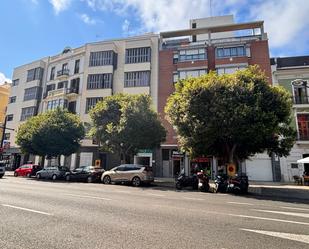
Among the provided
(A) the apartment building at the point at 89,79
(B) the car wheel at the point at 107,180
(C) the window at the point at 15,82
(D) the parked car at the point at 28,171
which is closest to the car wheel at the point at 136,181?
(B) the car wheel at the point at 107,180

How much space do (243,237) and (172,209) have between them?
349 cm


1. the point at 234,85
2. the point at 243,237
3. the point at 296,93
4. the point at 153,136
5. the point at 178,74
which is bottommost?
the point at 243,237

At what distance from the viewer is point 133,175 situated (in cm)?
1938

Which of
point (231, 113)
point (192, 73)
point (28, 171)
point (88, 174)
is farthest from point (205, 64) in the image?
point (28, 171)

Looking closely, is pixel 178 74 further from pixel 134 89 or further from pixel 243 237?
pixel 243 237

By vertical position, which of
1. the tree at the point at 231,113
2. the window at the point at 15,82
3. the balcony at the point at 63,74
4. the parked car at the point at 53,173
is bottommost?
the parked car at the point at 53,173

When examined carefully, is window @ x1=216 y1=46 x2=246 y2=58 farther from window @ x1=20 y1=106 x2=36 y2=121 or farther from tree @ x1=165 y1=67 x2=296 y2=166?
window @ x1=20 y1=106 x2=36 y2=121

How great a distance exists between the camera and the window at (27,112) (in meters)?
41.8

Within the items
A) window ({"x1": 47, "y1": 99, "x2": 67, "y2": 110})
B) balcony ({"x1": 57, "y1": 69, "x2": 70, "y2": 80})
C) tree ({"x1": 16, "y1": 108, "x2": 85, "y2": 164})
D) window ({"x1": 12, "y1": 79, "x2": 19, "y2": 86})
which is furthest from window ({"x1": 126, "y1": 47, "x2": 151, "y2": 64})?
window ({"x1": 12, "y1": 79, "x2": 19, "y2": 86})

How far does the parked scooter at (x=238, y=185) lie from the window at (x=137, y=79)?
68.0 feet

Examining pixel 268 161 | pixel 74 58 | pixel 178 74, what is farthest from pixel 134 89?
pixel 268 161

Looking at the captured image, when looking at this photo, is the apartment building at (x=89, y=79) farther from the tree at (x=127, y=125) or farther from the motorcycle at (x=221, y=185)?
the motorcycle at (x=221, y=185)

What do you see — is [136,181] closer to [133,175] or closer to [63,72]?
[133,175]

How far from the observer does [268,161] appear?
93.4ft
